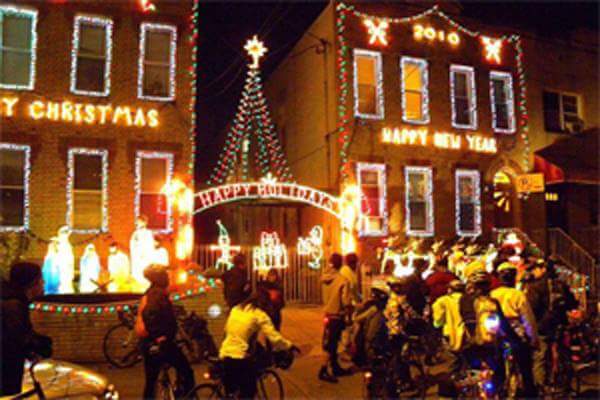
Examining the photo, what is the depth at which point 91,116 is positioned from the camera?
14.4 m

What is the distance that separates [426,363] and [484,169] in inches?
404

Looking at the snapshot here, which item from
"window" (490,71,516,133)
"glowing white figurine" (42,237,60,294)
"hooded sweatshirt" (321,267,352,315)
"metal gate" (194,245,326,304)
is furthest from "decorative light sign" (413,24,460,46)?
"glowing white figurine" (42,237,60,294)

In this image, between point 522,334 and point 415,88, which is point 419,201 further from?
point 522,334

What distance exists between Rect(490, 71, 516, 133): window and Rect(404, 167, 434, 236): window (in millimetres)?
3654

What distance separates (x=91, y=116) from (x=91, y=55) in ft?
5.97

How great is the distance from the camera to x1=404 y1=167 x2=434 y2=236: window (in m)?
17.4

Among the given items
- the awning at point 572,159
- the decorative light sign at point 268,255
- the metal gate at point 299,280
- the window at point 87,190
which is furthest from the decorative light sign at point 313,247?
the awning at point 572,159

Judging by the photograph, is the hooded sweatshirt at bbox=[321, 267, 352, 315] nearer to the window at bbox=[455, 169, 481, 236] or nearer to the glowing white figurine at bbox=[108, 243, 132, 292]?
the glowing white figurine at bbox=[108, 243, 132, 292]

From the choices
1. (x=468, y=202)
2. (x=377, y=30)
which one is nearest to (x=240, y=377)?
(x=468, y=202)

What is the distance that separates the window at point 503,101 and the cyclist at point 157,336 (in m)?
15.9

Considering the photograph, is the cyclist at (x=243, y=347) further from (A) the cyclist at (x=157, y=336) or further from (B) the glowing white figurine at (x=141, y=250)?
(B) the glowing white figurine at (x=141, y=250)

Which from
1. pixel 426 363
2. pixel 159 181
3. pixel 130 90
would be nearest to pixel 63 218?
pixel 159 181

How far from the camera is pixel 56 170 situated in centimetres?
1406

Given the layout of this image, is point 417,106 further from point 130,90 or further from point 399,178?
point 130,90
